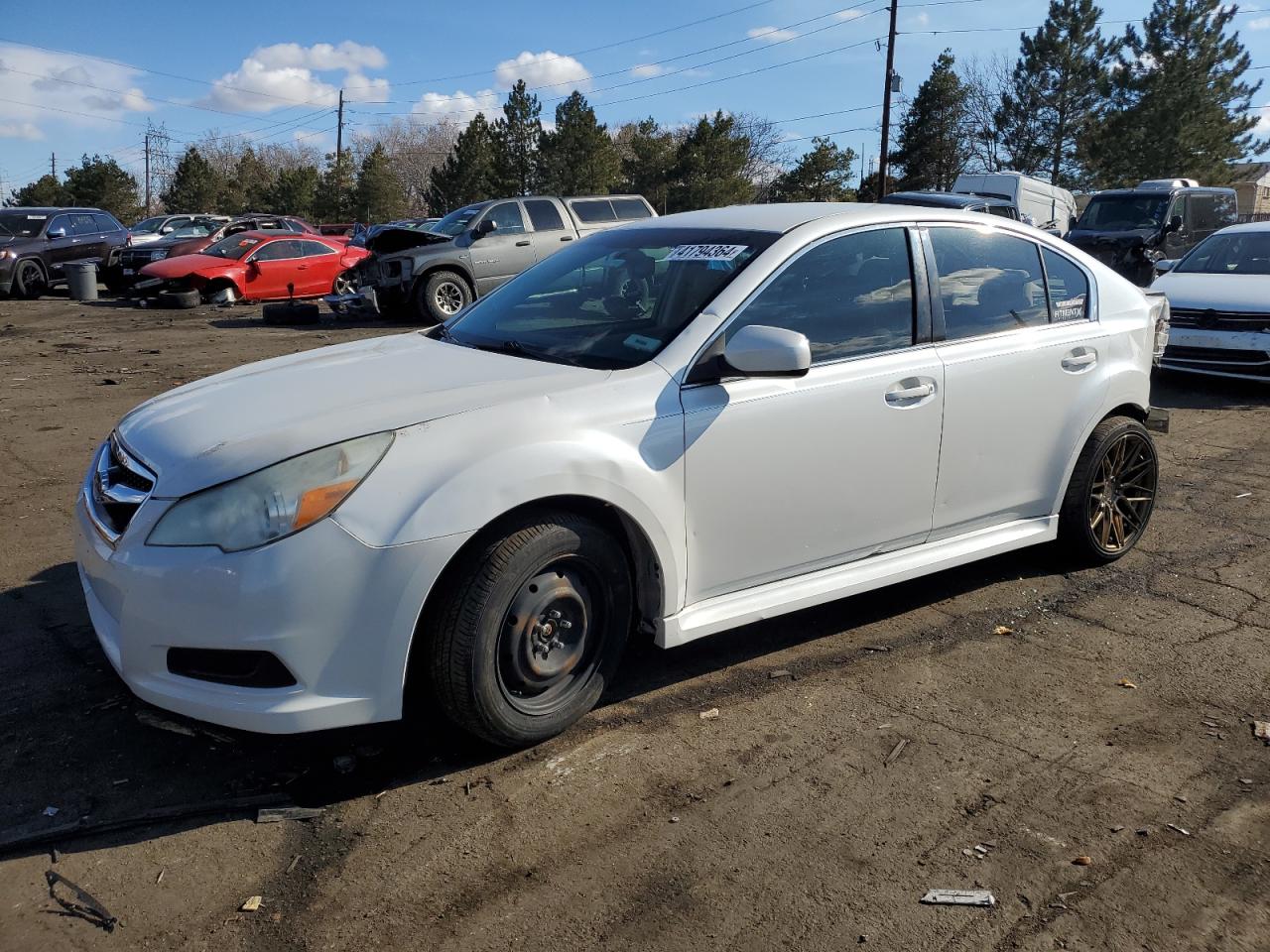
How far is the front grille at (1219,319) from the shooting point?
9.73 meters

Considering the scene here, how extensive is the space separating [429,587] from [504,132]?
158 feet

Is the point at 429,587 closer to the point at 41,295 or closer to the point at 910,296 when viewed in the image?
the point at 910,296

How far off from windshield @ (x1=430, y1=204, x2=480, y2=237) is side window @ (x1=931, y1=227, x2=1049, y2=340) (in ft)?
40.6

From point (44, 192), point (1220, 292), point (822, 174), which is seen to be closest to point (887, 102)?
point (822, 174)

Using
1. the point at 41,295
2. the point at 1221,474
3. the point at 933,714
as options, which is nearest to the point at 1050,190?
the point at 1221,474

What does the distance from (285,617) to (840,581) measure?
6.75ft

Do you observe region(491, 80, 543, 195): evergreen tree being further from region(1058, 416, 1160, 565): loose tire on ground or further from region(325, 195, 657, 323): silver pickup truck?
region(1058, 416, 1160, 565): loose tire on ground

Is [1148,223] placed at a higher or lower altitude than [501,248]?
higher

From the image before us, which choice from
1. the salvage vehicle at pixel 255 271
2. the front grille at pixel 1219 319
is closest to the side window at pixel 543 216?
the salvage vehicle at pixel 255 271

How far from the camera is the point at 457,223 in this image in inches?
641

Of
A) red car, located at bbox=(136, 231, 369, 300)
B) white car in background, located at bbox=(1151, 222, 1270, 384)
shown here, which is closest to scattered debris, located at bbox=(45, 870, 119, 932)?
white car in background, located at bbox=(1151, 222, 1270, 384)

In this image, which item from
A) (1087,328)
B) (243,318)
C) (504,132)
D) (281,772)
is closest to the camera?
(281,772)

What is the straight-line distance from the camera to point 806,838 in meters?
2.90

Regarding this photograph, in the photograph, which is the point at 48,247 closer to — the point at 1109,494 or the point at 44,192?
the point at 1109,494
